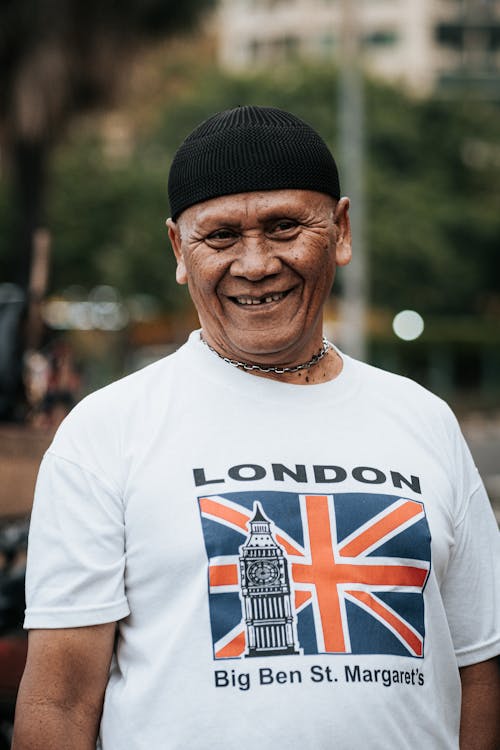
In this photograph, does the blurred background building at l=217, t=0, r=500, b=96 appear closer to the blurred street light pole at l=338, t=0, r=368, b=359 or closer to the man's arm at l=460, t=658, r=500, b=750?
the blurred street light pole at l=338, t=0, r=368, b=359

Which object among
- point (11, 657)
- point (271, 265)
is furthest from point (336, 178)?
point (11, 657)

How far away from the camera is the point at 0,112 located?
16.1 m

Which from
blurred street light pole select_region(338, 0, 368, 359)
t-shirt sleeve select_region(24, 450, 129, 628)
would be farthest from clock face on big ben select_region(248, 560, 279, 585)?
blurred street light pole select_region(338, 0, 368, 359)

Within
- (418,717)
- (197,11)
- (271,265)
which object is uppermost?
(197,11)

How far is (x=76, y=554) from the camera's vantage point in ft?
5.31

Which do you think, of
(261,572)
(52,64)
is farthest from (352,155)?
(261,572)

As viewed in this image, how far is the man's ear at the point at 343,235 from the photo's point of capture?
6.07 feet

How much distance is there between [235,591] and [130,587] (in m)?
0.16

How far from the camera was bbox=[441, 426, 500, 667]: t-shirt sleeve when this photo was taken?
5.93 ft

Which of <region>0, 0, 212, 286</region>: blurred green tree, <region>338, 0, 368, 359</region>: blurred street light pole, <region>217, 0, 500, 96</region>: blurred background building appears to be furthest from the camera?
<region>217, 0, 500, 96</region>: blurred background building

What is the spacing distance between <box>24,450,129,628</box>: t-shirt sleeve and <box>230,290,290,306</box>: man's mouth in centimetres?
37

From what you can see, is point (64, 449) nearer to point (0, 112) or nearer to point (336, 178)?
point (336, 178)

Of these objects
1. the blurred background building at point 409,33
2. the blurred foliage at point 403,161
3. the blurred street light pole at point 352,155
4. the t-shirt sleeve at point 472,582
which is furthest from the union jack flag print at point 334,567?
the blurred background building at point 409,33

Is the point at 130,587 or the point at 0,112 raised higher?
the point at 0,112
